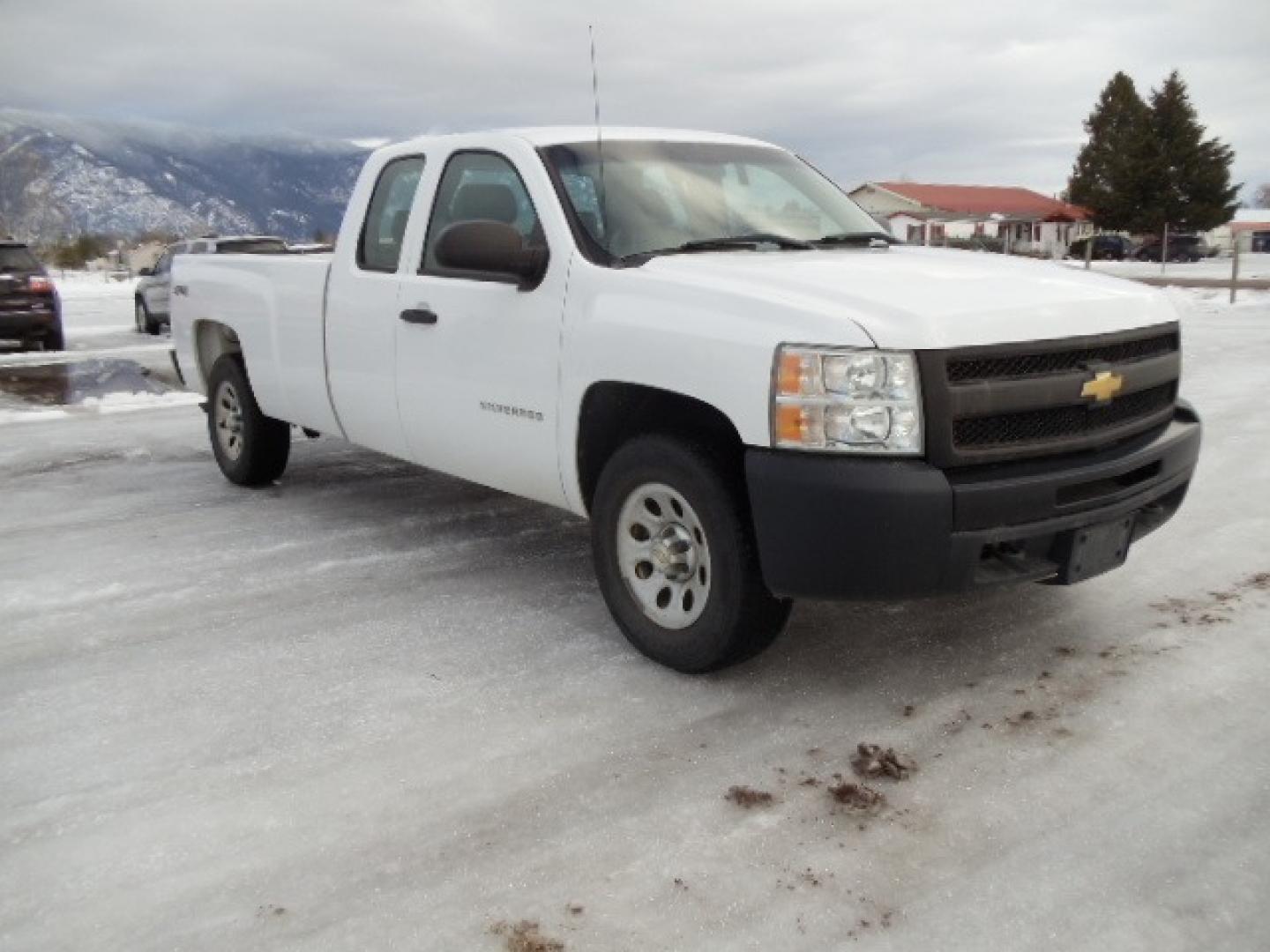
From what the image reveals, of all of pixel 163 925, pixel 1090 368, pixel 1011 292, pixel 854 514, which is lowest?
pixel 163 925

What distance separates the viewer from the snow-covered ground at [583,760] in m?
2.70

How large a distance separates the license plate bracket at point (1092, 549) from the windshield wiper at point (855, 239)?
1730 mm

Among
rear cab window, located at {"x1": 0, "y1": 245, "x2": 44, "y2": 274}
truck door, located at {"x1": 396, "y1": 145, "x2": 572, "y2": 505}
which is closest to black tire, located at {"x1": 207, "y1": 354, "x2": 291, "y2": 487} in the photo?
truck door, located at {"x1": 396, "y1": 145, "x2": 572, "y2": 505}

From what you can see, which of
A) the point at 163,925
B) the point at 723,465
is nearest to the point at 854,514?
the point at 723,465

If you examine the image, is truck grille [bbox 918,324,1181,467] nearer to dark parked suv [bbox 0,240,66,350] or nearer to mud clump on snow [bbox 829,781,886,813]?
mud clump on snow [bbox 829,781,886,813]

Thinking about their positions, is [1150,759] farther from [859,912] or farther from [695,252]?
[695,252]

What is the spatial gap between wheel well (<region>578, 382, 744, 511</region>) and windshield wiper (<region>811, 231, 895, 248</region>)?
47.9 inches

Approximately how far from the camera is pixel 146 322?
19703 mm

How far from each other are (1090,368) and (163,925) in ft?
10.1

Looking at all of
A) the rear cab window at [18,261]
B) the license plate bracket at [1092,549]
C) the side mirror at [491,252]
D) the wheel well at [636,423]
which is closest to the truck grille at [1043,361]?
the license plate bracket at [1092,549]

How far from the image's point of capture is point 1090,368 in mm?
3775

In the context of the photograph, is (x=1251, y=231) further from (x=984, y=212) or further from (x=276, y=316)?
(x=276, y=316)

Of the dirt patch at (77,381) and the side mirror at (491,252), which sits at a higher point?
the side mirror at (491,252)

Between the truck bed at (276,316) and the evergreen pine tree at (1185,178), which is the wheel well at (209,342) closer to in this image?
the truck bed at (276,316)
